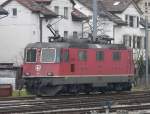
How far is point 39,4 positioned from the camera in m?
68.2

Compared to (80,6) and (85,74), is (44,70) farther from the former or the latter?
(80,6)

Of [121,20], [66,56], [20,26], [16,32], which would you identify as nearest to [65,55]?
[66,56]

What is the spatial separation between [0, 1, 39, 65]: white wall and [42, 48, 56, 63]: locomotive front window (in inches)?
1117

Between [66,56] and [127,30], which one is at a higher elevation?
[127,30]

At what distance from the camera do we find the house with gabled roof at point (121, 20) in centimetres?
7744

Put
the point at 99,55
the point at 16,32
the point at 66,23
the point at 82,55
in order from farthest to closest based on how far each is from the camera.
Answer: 1. the point at 66,23
2. the point at 16,32
3. the point at 99,55
4. the point at 82,55

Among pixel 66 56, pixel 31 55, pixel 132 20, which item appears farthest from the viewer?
pixel 132 20

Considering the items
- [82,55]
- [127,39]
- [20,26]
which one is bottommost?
[127,39]

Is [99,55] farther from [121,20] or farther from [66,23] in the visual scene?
[121,20]

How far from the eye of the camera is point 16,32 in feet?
218

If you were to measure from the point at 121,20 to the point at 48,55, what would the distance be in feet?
141

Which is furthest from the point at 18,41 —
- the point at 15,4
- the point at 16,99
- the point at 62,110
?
the point at 62,110

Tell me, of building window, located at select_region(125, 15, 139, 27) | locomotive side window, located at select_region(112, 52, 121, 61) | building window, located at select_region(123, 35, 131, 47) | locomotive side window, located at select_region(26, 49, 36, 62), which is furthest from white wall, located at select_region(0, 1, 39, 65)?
locomotive side window, located at select_region(26, 49, 36, 62)

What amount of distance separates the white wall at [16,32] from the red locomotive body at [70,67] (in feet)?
85.8
